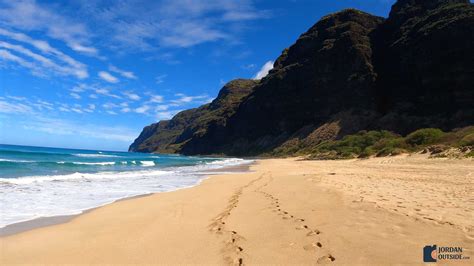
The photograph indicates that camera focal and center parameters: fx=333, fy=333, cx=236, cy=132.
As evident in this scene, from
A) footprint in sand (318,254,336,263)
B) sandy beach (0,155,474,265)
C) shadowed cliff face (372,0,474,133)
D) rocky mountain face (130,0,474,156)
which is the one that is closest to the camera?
footprint in sand (318,254,336,263)

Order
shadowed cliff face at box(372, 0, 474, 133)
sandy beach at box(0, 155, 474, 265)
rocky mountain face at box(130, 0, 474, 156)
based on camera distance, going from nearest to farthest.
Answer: sandy beach at box(0, 155, 474, 265) → shadowed cliff face at box(372, 0, 474, 133) → rocky mountain face at box(130, 0, 474, 156)

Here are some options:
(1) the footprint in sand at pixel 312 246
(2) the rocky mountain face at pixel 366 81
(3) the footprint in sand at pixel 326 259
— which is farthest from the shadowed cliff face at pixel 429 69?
(3) the footprint in sand at pixel 326 259

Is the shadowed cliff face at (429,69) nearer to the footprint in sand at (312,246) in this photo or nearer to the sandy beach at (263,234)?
the sandy beach at (263,234)

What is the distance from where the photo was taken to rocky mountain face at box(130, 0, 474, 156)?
6241 cm

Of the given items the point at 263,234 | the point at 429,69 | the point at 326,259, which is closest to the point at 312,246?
the point at 326,259

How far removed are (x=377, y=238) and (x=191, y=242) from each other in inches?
113

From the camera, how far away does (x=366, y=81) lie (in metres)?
75.4

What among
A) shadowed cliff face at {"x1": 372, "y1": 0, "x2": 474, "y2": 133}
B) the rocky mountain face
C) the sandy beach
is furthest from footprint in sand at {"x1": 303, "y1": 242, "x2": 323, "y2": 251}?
shadowed cliff face at {"x1": 372, "y1": 0, "x2": 474, "y2": 133}

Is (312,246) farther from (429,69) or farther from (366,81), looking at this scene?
(366,81)

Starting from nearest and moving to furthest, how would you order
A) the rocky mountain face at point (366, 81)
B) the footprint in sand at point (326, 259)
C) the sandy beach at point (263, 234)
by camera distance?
the footprint in sand at point (326, 259)
the sandy beach at point (263, 234)
the rocky mountain face at point (366, 81)

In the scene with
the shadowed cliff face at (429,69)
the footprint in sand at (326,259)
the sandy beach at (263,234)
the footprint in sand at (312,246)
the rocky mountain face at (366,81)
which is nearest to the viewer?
the footprint in sand at (326,259)

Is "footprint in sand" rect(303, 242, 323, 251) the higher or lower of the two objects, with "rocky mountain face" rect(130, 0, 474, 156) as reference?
lower

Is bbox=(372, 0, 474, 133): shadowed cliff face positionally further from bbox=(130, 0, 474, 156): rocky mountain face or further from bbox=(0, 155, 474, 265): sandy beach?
bbox=(0, 155, 474, 265): sandy beach

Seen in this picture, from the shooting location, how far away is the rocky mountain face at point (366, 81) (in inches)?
2457
